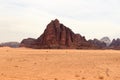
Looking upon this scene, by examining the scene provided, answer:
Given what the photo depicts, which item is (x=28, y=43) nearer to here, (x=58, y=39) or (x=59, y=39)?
(x=58, y=39)

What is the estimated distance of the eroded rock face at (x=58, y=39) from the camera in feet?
283

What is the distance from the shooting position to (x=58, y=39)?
88.5 metres

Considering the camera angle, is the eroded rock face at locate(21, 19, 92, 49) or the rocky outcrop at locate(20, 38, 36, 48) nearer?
the eroded rock face at locate(21, 19, 92, 49)

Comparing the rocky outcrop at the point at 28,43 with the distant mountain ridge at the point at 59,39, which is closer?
the distant mountain ridge at the point at 59,39

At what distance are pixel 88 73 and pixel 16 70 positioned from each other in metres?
5.39

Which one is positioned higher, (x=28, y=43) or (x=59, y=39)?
(x=59, y=39)

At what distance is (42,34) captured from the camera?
91875 millimetres

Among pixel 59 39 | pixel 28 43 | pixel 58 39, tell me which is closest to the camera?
pixel 59 39

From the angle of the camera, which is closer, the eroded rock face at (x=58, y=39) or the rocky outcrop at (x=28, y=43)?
the eroded rock face at (x=58, y=39)

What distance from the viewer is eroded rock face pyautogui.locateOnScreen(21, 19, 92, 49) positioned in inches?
3393

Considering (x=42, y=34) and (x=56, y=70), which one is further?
(x=42, y=34)

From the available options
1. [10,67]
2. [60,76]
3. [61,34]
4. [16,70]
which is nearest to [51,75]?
[60,76]

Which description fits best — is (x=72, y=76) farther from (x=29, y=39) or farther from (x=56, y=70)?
(x=29, y=39)

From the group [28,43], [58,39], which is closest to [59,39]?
[58,39]
